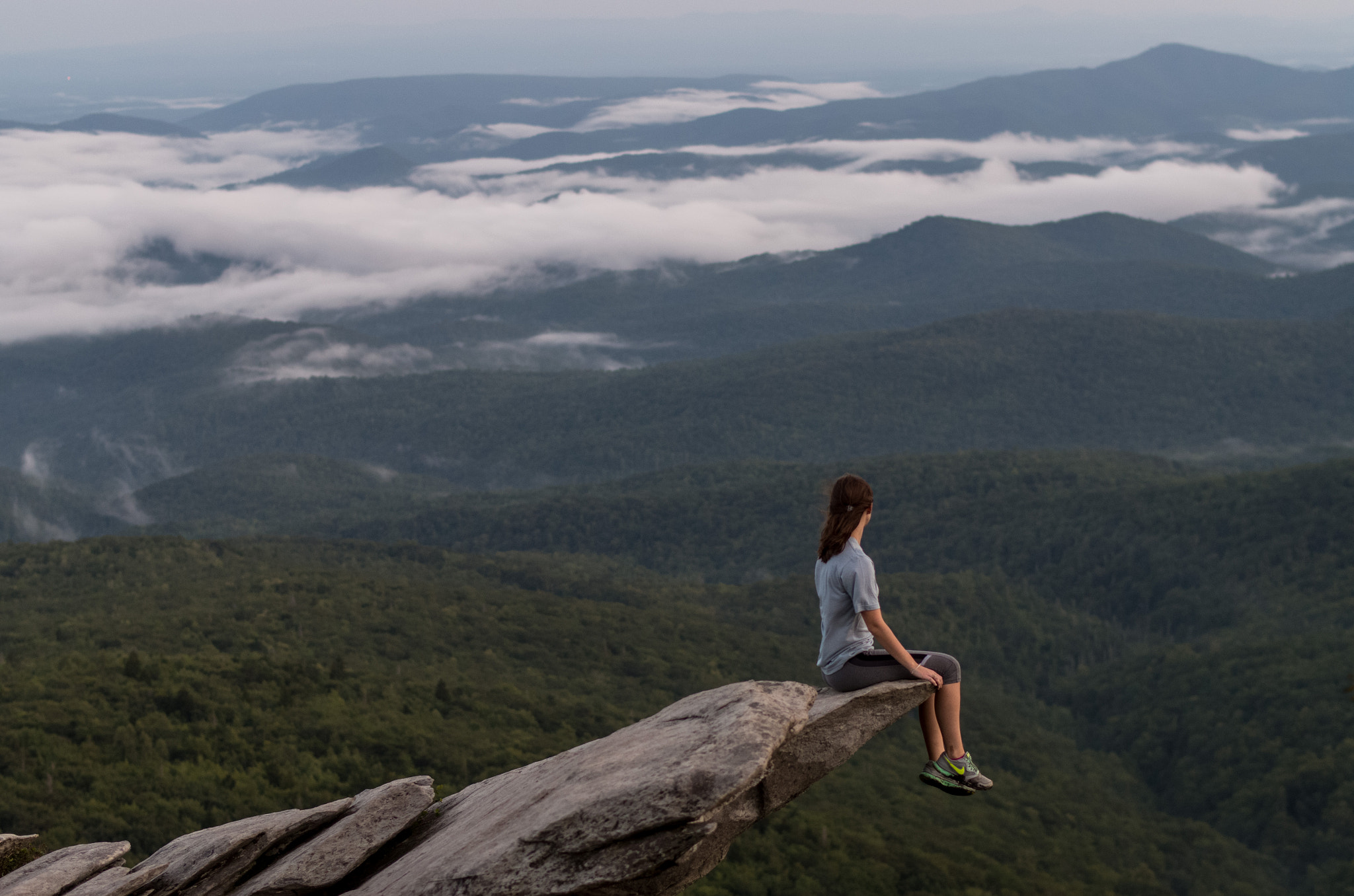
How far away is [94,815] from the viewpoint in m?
58.4

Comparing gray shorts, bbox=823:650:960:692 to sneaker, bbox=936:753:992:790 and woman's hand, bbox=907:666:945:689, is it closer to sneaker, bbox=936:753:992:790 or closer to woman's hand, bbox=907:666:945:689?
woman's hand, bbox=907:666:945:689

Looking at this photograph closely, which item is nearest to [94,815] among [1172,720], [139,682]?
[139,682]

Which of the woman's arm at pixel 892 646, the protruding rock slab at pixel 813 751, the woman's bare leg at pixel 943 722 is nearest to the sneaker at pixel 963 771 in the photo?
the woman's bare leg at pixel 943 722

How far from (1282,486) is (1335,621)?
48.9 meters

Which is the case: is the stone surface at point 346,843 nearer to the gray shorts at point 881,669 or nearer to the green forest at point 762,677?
the gray shorts at point 881,669

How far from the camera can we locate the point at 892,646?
1947 cm

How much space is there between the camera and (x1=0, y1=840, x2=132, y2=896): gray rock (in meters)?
19.8

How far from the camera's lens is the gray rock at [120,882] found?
62.8 feet

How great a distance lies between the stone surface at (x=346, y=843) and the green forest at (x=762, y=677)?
4272cm

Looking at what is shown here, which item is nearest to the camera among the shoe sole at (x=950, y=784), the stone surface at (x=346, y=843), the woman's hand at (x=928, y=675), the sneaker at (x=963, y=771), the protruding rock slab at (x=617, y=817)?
the protruding rock slab at (x=617, y=817)

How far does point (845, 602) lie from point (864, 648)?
117 cm

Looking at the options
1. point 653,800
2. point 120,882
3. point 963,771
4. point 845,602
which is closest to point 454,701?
point 120,882

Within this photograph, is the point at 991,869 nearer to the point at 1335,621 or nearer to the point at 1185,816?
the point at 1185,816

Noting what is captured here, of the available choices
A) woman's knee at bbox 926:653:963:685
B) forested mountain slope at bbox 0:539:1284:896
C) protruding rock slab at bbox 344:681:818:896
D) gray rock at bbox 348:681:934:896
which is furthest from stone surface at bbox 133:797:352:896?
forested mountain slope at bbox 0:539:1284:896
